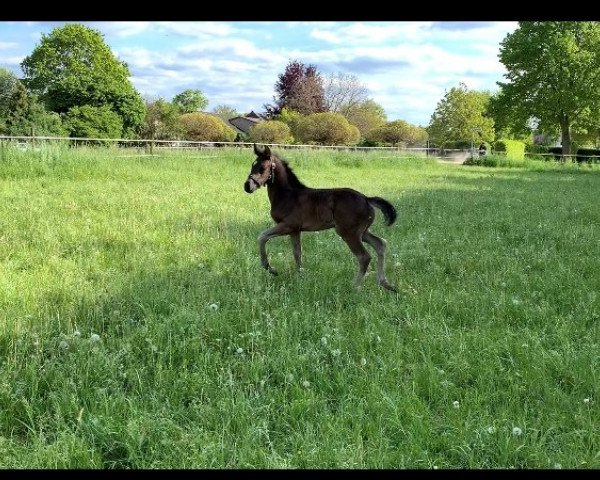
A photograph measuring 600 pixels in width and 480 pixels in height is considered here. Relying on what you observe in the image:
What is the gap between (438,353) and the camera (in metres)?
3.85

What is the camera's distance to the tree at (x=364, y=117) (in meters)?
66.1

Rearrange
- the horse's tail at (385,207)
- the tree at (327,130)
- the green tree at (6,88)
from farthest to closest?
the tree at (327,130) → the green tree at (6,88) → the horse's tail at (385,207)

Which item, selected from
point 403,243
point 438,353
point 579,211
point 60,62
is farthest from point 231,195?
point 60,62

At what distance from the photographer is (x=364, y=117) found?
218 feet

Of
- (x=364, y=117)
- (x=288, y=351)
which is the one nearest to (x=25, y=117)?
(x=364, y=117)

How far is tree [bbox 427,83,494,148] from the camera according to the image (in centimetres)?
5334

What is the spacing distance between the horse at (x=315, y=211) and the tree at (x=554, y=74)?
41.6m

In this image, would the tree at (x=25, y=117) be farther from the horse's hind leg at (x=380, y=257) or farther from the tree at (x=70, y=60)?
the horse's hind leg at (x=380, y=257)

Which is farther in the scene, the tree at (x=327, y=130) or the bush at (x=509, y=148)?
the tree at (x=327, y=130)

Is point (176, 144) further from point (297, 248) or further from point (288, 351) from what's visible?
point (288, 351)

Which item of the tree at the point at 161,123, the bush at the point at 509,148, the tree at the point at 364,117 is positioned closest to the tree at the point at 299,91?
the tree at the point at 364,117

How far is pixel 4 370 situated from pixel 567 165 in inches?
1387

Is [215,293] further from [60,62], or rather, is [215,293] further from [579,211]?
[60,62]

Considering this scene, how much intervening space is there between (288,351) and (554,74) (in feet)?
151
